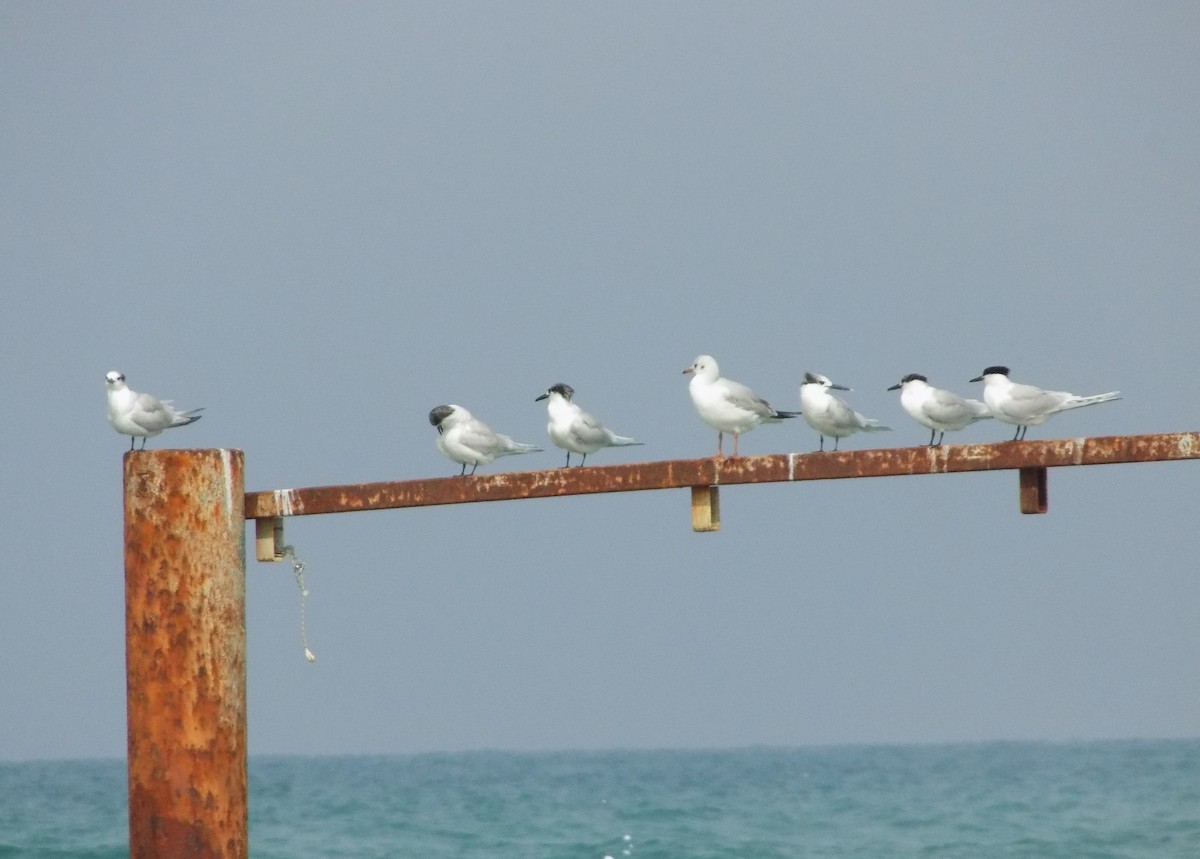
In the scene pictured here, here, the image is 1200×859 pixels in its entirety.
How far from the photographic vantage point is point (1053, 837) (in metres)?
27.4

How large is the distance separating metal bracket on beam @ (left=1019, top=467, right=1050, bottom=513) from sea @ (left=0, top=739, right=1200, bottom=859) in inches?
658

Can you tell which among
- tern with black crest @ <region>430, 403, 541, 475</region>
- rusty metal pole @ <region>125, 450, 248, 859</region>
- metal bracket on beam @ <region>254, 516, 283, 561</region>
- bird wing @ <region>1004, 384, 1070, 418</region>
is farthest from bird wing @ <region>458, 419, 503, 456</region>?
rusty metal pole @ <region>125, 450, 248, 859</region>

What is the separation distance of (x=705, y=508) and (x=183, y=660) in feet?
9.72

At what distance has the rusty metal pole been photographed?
28.7 ft

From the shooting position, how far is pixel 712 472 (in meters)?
9.88

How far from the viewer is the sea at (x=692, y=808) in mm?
27625

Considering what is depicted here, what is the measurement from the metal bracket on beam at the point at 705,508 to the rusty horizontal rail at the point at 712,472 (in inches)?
7.1

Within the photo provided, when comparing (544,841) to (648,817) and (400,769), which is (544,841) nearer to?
(648,817)

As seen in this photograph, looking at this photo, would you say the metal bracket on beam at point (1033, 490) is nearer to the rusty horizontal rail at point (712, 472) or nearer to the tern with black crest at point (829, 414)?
the rusty horizontal rail at point (712, 472)

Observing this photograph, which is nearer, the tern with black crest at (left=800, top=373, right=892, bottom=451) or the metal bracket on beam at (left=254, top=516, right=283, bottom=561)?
the metal bracket on beam at (left=254, top=516, right=283, bottom=561)

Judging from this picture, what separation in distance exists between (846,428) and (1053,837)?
16910 millimetres

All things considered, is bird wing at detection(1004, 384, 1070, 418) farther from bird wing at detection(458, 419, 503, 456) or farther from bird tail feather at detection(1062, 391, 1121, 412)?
bird wing at detection(458, 419, 503, 456)

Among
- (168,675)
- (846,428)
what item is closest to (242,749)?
(168,675)

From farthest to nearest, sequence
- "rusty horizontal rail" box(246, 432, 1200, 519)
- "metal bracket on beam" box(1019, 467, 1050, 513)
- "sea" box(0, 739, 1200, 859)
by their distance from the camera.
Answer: "sea" box(0, 739, 1200, 859)
"metal bracket on beam" box(1019, 467, 1050, 513)
"rusty horizontal rail" box(246, 432, 1200, 519)
